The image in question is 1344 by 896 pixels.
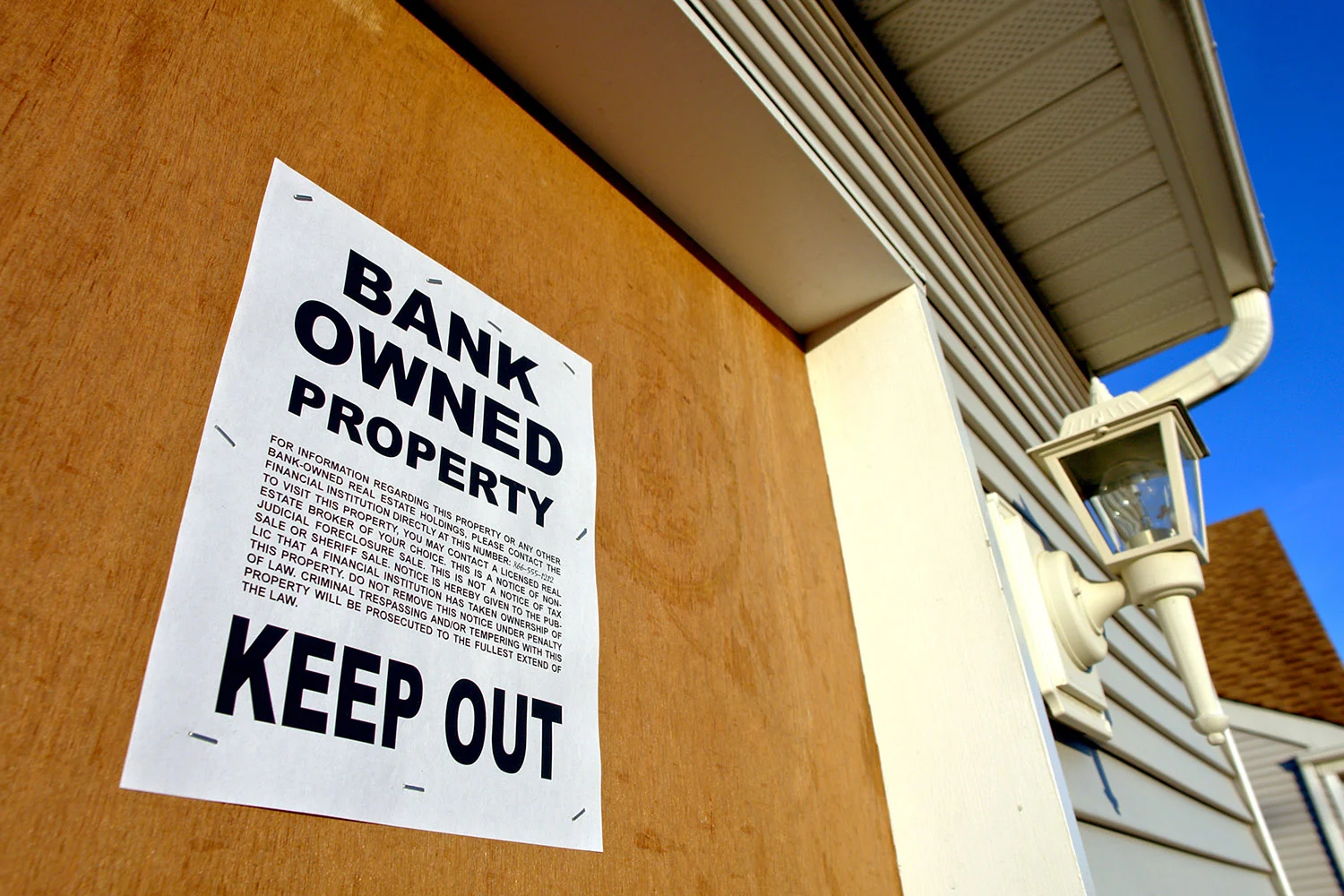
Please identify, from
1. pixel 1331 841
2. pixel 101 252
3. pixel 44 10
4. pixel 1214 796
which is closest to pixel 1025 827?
pixel 101 252

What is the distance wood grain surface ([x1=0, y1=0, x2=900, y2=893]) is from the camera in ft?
1.71

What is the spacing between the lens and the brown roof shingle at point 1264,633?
7770mm

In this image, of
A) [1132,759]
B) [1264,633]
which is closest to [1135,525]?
[1132,759]

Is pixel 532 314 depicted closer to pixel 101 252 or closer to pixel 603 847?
pixel 101 252

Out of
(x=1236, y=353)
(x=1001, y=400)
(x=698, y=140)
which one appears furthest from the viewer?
(x=1236, y=353)

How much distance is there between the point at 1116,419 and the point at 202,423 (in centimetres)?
147

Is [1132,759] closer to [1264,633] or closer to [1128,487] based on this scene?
[1128,487]

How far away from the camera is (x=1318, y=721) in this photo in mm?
7438

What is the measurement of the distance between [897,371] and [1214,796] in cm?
212

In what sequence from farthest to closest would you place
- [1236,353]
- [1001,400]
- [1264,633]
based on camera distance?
[1264,633], [1236,353], [1001,400]

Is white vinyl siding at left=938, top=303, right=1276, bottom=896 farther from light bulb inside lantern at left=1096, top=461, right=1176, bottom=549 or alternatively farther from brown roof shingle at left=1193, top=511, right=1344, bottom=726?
brown roof shingle at left=1193, top=511, right=1344, bottom=726

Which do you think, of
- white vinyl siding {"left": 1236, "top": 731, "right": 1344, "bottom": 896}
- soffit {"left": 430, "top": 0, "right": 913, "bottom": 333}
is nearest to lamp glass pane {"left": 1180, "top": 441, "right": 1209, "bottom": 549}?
soffit {"left": 430, "top": 0, "right": 913, "bottom": 333}

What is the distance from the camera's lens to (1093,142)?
2135mm

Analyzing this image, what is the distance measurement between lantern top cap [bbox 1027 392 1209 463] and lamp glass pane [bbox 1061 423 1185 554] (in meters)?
0.03
